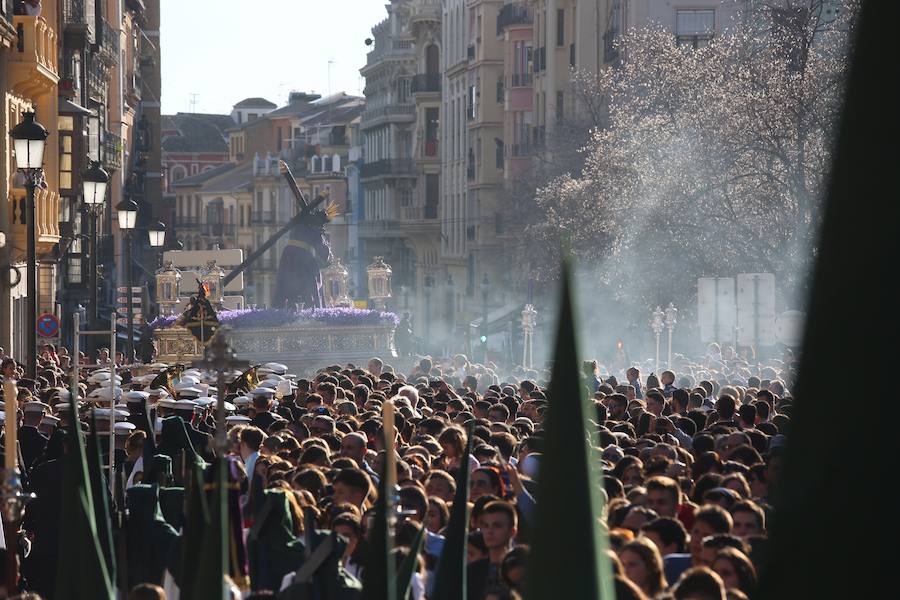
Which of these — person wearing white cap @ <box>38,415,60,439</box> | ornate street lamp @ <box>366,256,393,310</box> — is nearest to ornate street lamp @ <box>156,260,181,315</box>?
ornate street lamp @ <box>366,256,393,310</box>

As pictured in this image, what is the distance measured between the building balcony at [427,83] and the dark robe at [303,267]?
5553 centimetres

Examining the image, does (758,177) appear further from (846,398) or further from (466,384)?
(846,398)

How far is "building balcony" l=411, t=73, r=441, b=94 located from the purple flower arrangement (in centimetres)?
6128

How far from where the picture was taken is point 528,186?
62.1 meters

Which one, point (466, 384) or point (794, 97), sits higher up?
point (794, 97)

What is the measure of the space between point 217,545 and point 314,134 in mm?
134605

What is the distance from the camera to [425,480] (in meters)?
10.5

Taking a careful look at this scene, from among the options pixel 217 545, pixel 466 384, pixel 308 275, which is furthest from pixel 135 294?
pixel 217 545

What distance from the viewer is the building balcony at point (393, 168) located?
340 ft

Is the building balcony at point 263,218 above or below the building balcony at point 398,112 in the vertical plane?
below

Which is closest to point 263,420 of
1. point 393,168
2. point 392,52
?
point 393,168

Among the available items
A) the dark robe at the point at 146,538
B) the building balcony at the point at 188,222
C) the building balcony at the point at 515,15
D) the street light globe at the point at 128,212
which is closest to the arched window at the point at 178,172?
the building balcony at the point at 188,222

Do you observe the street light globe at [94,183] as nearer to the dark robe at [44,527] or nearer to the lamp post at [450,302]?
the dark robe at [44,527]

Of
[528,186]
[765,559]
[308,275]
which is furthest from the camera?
[528,186]
